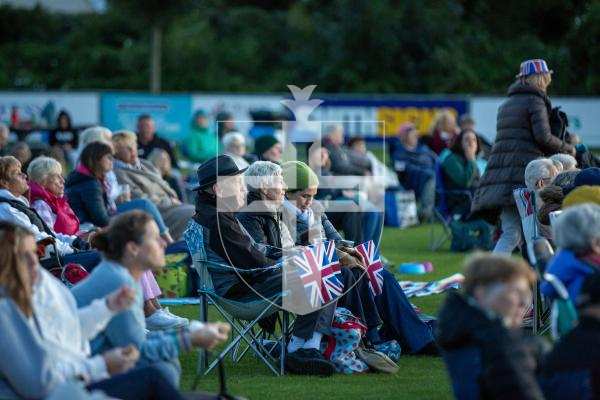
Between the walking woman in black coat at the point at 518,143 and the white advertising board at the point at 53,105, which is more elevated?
the white advertising board at the point at 53,105

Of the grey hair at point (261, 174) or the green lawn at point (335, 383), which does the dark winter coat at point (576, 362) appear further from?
the grey hair at point (261, 174)

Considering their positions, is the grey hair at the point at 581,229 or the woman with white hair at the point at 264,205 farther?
the woman with white hair at the point at 264,205

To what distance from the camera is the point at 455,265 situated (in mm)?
11820

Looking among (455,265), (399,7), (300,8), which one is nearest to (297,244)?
(455,265)

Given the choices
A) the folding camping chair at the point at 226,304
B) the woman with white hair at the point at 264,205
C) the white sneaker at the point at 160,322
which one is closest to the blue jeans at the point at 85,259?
the white sneaker at the point at 160,322

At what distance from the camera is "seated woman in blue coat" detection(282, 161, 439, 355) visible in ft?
23.9

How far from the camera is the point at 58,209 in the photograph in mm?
8812

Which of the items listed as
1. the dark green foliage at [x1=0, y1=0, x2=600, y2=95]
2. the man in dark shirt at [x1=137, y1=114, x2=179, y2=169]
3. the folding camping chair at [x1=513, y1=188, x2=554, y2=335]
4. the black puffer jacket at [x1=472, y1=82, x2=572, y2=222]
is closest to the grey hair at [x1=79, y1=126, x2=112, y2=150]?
the man in dark shirt at [x1=137, y1=114, x2=179, y2=169]

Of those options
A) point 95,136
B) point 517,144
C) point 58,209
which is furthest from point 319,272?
point 95,136

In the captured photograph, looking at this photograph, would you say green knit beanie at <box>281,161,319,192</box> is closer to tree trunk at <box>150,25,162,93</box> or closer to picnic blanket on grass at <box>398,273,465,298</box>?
picnic blanket on grass at <box>398,273,465,298</box>

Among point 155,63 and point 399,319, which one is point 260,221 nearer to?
point 399,319

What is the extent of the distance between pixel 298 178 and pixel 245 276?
105 cm

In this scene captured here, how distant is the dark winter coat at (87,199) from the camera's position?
9.83 metres

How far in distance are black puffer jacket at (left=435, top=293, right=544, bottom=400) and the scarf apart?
4.97 metres
